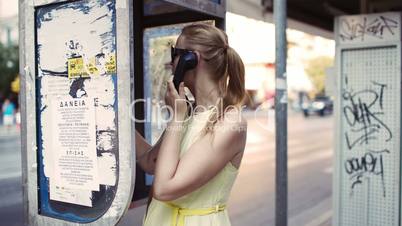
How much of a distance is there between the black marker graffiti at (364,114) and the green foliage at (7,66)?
32838 mm

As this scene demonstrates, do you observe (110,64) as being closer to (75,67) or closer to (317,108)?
(75,67)

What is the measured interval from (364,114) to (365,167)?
0.48 meters

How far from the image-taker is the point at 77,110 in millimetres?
1774

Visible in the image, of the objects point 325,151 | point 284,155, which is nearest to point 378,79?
point 284,155

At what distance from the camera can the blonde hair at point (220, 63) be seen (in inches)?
67.6

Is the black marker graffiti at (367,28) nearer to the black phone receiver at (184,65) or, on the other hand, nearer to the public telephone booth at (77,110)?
the public telephone booth at (77,110)

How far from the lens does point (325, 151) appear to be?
13.5 m

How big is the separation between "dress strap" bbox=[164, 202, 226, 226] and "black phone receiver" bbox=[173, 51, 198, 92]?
0.43 metres

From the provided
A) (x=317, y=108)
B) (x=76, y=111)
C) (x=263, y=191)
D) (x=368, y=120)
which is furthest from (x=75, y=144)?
(x=317, y=108)

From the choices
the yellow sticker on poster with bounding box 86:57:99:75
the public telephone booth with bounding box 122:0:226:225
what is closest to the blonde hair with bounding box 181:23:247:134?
the yellow sticker on poster with bounding box 86:57:99:75

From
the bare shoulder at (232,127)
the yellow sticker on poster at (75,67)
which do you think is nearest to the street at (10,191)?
the yellow sticker on poster at (75,67)

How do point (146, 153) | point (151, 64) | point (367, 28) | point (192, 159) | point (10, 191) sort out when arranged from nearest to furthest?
point (192, 159)
point (146, 153)
point (151, 64)
point (367, 28)
point (10, 191)

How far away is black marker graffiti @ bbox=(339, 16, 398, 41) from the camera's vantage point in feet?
13.6

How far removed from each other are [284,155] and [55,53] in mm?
1686
